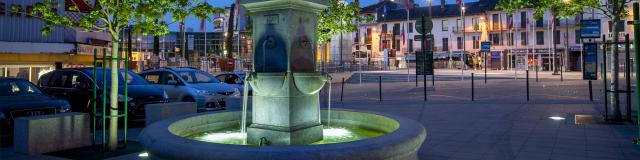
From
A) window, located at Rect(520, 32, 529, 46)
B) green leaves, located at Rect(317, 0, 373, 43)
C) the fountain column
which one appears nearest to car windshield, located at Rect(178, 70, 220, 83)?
green leaves, located at Rect(317, 0, 373, 43)

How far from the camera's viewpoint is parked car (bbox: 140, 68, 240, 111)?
14070mm

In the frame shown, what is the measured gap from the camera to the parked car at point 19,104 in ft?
27.5

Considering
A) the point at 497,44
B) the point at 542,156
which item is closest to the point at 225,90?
the point at 542,156

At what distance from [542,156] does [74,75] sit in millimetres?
10925

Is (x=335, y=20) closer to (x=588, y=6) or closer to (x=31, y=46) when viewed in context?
(x=588, y=6)

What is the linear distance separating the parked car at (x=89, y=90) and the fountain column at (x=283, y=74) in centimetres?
603

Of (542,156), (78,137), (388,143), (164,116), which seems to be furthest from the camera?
(164,116)

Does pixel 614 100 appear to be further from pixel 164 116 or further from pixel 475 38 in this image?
pixel 475 38

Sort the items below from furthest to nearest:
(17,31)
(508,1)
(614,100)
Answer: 1. (17,31)
2. (508,1)
3. (614,100)

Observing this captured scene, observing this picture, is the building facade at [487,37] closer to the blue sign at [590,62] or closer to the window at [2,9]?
the window at [2,9]

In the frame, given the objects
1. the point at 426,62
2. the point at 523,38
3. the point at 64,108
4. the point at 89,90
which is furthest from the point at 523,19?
the point at 64,108

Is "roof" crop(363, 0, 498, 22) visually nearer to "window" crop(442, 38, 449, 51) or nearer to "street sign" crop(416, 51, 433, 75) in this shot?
"window" crop(442, 38, 449, 51)

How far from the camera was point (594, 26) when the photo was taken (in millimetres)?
11859

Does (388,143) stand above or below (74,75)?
below
